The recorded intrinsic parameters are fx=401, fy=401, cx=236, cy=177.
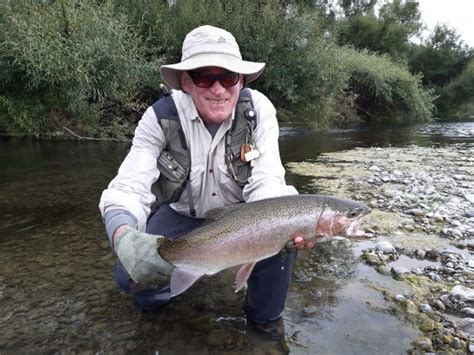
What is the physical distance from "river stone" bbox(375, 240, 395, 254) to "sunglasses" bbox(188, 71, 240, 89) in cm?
249

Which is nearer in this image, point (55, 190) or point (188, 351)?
point (188, 351)

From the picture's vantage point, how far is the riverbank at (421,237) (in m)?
2.88

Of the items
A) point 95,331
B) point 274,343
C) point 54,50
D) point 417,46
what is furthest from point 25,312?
point 417,46

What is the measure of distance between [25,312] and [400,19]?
152ft

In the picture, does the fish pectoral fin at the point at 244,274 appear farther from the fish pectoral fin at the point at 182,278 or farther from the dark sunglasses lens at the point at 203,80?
the dark sunglasses lens at the point at 203,80

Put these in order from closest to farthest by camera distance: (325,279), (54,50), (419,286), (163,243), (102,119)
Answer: (163,243), (419,286), (325,279), (54,50), (102,119)

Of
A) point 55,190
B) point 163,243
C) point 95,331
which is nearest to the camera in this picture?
point 163,243

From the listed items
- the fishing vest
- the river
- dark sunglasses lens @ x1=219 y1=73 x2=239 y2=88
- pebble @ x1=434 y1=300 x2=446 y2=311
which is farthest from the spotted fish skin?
pebble @ x1=434 y1=300 x2=446 y2=311

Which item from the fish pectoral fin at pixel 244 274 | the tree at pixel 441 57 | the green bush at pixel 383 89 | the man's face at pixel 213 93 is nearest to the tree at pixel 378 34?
the tree at pixel 441 57

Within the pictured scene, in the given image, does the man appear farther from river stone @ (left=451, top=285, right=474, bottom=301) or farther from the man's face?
river stone @ (left=451, top=285, right=474, bottom=301)

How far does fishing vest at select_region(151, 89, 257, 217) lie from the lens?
278 cm

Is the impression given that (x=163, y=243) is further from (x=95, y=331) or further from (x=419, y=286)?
(x=419, y=286)

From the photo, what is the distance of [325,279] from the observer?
3562 mm

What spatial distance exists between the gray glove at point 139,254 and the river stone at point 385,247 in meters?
2.65
